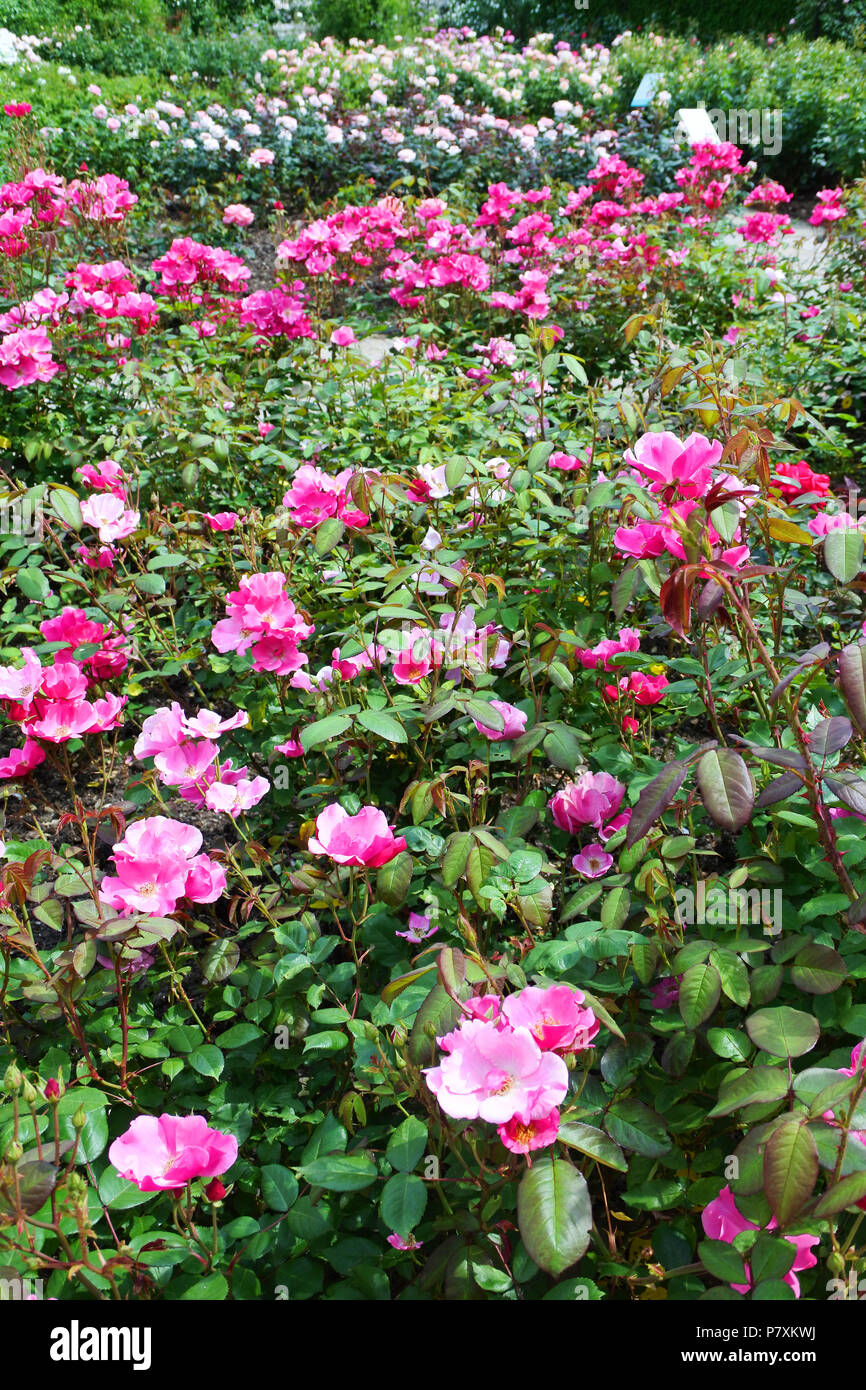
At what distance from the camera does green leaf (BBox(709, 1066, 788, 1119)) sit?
835 mm

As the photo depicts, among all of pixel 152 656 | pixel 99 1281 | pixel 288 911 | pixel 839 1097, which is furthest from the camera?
pixel 152 656

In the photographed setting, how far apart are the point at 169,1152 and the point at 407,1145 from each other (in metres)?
0.26

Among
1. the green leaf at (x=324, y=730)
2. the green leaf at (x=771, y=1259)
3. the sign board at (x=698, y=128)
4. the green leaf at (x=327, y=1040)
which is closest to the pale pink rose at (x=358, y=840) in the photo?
the green leaf at (x=324, y=730)

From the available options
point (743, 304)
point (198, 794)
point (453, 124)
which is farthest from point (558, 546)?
point (453, 124)

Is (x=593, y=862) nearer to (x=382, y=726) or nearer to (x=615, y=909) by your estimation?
(x=615, y=909)

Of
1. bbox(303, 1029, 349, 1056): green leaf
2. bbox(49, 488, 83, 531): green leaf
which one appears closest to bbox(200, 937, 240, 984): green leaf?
bbox(303, 1029, 349, 1056): green leaf

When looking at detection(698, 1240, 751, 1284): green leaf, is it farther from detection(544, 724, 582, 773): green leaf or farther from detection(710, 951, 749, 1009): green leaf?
detection(544, 724, 582, 773): green leaf

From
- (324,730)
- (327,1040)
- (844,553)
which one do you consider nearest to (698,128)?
(844,553)

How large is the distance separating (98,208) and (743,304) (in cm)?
287

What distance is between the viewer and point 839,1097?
74cm

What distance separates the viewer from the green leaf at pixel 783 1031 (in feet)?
2.84

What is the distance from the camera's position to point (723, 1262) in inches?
→ 33.5

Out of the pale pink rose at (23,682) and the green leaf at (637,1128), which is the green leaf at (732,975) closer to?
the green leaf at (637,1128)
